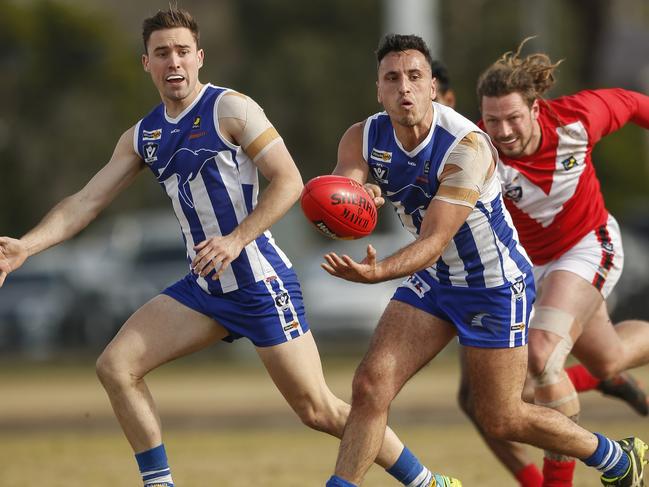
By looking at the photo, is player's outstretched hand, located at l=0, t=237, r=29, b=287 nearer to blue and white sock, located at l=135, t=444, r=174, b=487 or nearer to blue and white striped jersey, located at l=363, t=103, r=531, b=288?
blue and white sock, located at l=135, t=444, r=174, b=487

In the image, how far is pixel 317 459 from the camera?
10430mm

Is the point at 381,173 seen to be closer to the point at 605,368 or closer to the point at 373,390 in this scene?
the point at 373,390

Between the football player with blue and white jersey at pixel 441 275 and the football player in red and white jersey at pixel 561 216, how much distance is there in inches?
25.9

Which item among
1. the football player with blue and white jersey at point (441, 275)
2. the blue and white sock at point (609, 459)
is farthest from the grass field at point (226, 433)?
the football player with blue and white jersey at point (441, 275)

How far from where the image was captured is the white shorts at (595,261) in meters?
7.83

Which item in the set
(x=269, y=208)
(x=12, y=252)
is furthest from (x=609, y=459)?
(x=12, y=252)

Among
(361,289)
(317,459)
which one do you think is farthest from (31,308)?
(317,459)

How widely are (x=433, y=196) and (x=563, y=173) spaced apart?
1.43 meters

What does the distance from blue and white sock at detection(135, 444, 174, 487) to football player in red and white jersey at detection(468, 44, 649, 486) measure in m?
2.13

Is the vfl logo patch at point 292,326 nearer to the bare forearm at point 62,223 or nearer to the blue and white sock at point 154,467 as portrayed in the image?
the blue and white sock at point 154,467

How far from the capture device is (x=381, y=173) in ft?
21.9

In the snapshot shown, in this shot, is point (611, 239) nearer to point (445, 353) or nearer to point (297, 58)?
point (445, 353)

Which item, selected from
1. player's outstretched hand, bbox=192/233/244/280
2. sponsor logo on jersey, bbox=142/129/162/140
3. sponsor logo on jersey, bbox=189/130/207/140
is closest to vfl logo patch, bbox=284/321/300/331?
player's outstretched hand, bbox=192/233/244/280

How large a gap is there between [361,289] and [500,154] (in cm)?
1542
